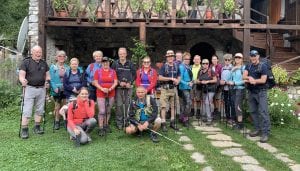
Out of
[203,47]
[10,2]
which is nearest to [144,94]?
[203,47]

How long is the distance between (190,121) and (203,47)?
5.90 m

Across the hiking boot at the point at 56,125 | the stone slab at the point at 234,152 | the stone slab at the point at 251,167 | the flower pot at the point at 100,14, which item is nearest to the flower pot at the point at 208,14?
the flower pot at the point at 100,14

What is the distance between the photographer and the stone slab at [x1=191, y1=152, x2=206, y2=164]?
5.80 metres

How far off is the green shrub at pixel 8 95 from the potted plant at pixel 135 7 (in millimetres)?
3573

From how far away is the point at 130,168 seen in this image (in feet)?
17.6

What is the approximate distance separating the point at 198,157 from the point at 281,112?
3.20 m

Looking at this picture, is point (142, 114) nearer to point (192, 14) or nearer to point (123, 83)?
point (123, 83)

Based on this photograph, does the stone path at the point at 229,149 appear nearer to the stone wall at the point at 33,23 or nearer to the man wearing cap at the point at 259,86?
the man wearing cap at the point at 259,86

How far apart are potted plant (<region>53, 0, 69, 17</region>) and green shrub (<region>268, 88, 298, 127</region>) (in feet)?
18.5

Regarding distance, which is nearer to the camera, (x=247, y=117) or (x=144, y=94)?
(x=144, y=94)

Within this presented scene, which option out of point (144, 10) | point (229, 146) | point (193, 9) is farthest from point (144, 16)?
point (229, 146)

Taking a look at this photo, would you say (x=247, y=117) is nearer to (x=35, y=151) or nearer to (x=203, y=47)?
(x=35, y=151)

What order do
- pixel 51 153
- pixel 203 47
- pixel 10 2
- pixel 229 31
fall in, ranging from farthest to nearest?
pixel 10 2, pixel 203 47, pixel 229 31, pixel 51 153

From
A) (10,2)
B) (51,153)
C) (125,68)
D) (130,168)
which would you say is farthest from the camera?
(10,2)
